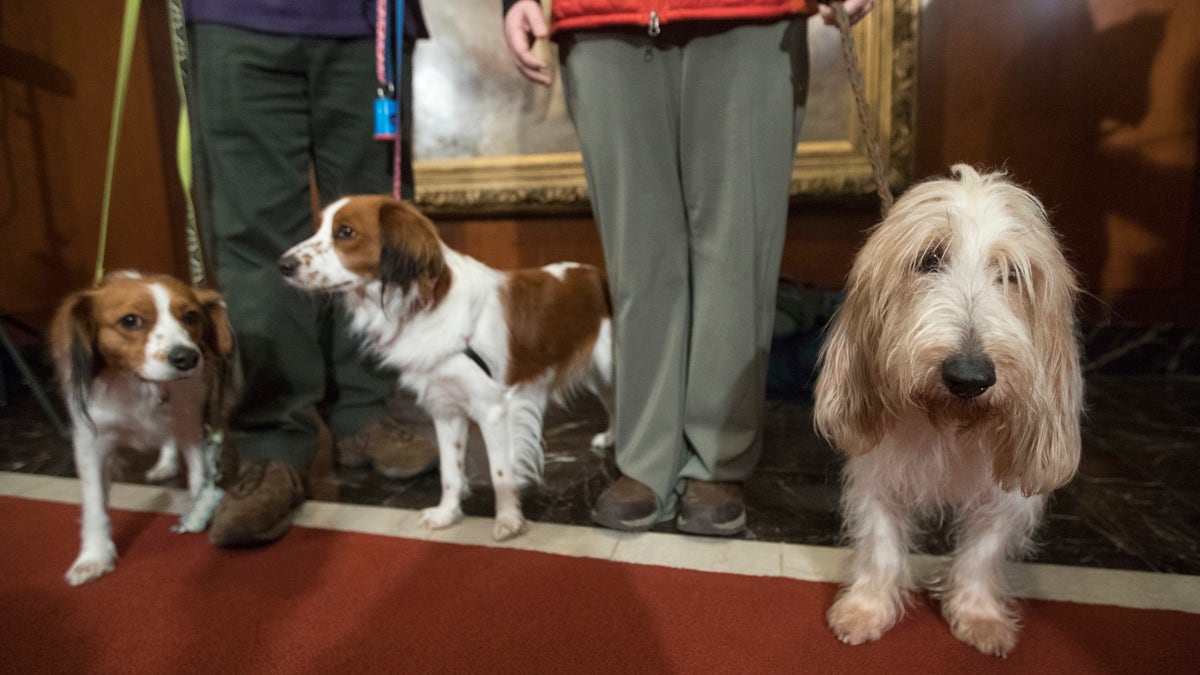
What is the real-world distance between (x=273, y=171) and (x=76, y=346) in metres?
0.64

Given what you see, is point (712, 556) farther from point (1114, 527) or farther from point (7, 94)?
point (7, 94)

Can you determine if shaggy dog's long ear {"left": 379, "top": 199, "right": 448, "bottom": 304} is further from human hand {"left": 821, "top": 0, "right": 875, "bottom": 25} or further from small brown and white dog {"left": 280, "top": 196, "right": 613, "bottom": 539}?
human hand {"left": 821, "top": 0, "right": 875, "bottom": 25}

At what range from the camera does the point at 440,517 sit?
1786 millimetres

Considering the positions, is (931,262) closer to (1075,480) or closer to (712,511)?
(712,511)

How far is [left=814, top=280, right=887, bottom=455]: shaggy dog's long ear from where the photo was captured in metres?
1.17

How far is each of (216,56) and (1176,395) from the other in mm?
3663

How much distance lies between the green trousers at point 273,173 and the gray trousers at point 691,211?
0.68 metres

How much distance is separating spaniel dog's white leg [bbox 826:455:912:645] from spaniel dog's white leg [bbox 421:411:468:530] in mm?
990

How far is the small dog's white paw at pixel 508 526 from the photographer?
1698mm

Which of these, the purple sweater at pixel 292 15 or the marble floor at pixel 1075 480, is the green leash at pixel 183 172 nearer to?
the purple sweater at pixel 292 15

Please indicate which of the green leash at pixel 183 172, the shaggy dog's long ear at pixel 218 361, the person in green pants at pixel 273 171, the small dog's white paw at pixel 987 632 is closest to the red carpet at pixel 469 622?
the small dog's white paw at pixel 987 632

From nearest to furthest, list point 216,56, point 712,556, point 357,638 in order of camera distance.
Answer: point 357,638 < point 712,556 < point 216,56

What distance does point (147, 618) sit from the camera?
4.53 feet

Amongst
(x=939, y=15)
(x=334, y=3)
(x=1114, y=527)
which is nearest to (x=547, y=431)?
(x=334, y=3)
